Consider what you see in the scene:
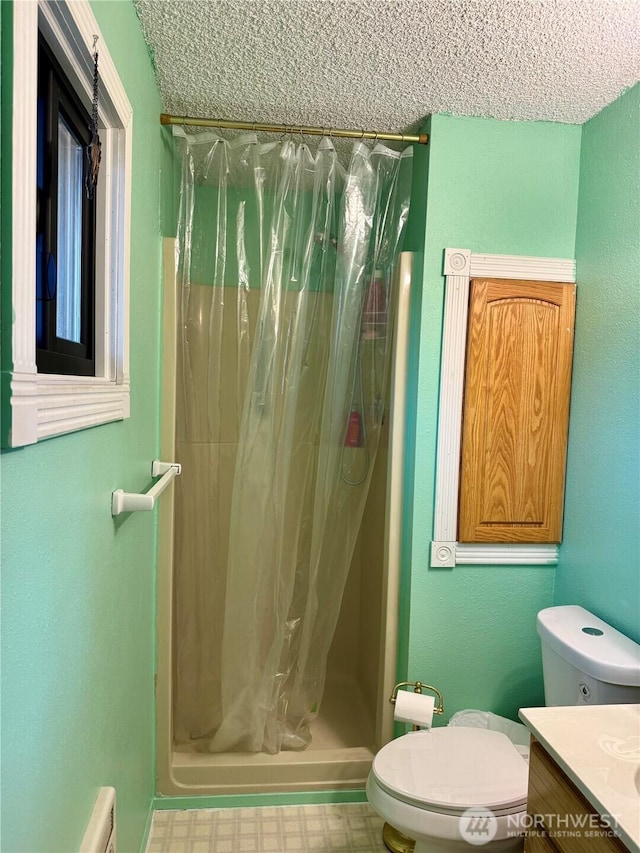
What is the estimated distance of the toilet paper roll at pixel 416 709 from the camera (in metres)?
1.77

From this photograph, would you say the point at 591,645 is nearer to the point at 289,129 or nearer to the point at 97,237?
the point at 97,237

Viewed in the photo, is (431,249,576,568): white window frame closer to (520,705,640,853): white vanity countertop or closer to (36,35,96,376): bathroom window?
(520,705,640,853): white vanity countertop

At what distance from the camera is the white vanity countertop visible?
94cm

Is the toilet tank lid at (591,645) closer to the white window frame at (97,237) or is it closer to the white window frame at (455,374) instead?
the white window frame at (455,374)

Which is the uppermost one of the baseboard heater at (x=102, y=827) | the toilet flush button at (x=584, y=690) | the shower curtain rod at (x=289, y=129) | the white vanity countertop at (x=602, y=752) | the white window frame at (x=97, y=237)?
the shower curtain rod at (x=289, y=129)

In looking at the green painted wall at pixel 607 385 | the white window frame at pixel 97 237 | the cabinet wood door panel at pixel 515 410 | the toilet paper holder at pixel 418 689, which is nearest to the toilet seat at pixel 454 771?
the toilet paper holder at pixel 418 689

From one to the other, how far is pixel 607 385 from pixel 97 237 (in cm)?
147

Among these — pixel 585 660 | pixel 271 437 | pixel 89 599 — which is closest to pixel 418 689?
pixel 585 660

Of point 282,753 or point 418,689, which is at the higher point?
point 418,689

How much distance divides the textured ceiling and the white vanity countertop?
1.61 metres

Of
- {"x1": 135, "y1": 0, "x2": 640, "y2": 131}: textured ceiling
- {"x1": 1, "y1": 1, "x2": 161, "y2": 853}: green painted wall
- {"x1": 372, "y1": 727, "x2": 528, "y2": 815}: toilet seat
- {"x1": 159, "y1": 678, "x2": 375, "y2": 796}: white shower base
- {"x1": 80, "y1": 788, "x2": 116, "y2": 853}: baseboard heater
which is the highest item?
{"x1": 135, "y1": 0, "x2": 640, "y2": 131}: textured ceiling

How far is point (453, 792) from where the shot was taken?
1.45 meters

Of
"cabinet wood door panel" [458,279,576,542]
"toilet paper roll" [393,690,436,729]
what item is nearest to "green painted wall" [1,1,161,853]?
"toilet paper roll" [393,690,436,729]
